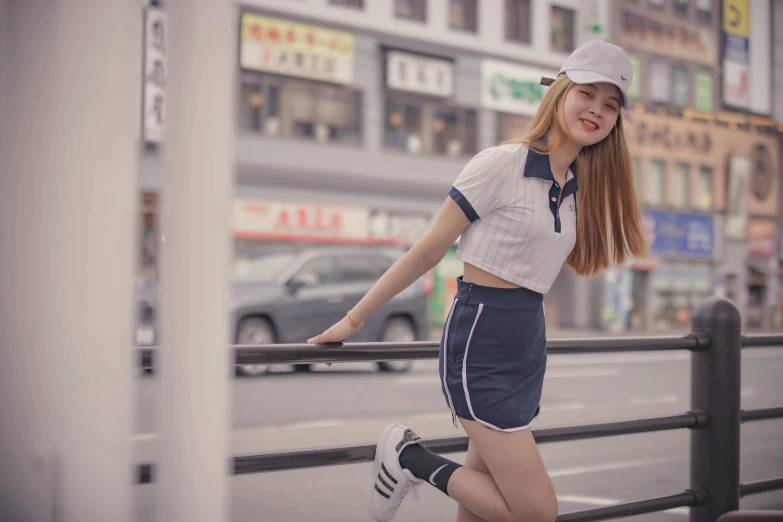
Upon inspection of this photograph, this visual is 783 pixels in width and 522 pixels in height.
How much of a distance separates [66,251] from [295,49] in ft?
63.8

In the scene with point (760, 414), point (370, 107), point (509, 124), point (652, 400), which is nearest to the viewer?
point (760, 414)

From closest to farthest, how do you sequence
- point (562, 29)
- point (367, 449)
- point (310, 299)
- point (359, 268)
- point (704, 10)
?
point (367, 449)
point (310, 299)
point (359, 268)
point (562, 29)
point (704, 10)

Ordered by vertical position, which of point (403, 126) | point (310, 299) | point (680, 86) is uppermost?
point (680, 86)

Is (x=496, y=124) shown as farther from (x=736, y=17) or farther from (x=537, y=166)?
(x=537, y=166)

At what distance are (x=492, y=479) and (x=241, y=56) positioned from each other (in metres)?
17.8

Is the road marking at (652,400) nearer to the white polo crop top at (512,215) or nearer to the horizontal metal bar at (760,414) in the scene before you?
the horizontal metal bar at (760,414)

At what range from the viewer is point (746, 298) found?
31.8m

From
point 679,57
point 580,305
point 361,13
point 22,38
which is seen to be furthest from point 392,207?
point 22,38

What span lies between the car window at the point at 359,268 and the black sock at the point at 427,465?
10.5 m

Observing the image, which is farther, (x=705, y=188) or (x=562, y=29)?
(x=705, y=188)

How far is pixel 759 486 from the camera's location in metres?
3.54

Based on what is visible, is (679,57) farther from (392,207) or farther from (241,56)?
(241,56)

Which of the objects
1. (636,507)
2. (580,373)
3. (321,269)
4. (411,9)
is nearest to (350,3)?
(411,9)

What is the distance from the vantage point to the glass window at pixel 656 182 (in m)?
29.3
